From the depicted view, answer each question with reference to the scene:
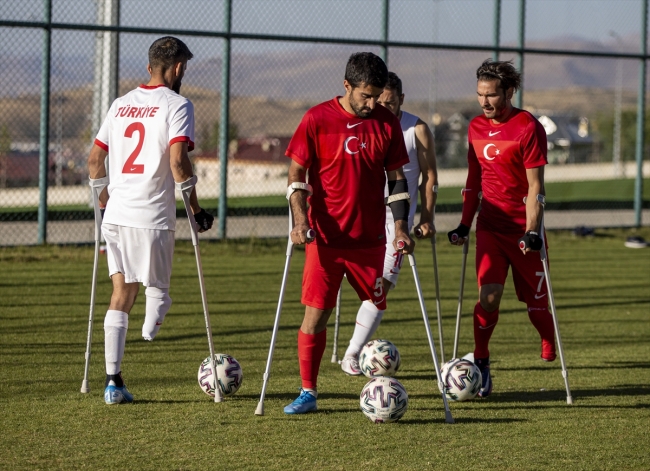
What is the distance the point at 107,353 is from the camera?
20.8ft

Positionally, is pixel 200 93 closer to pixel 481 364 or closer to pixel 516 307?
pixel 516 307

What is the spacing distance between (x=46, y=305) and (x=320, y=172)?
16.0ft

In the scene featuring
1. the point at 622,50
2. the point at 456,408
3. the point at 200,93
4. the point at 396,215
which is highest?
the point at 622,50

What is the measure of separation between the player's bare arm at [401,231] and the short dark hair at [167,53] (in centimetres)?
149

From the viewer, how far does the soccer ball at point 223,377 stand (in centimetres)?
653

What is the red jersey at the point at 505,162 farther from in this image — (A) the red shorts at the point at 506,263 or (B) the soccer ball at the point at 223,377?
(B) the soccer ball at the point at 223,377

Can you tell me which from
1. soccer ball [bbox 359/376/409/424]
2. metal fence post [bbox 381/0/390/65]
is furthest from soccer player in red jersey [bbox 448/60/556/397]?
metal fence post [bbox 381/0/390/65]

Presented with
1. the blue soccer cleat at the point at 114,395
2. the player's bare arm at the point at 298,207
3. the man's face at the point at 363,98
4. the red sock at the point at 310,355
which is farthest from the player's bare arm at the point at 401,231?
the blue soccer cleat at the point at 114,395

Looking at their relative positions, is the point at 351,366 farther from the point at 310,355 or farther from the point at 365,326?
the point at 310,355

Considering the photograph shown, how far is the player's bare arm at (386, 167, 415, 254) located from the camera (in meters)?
6.10

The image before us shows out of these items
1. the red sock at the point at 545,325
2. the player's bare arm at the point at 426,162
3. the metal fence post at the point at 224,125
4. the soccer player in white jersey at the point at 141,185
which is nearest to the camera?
the soccer player in white jersey at the point at 141,185

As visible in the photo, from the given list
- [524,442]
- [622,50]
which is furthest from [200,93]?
[524,442]

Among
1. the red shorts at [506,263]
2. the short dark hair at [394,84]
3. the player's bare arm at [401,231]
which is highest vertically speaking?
the short dark hair at [394,84]

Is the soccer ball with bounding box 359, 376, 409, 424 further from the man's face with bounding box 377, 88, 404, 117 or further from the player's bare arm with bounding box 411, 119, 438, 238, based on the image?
the man's face with bounding box 377, 88, 404, 117
